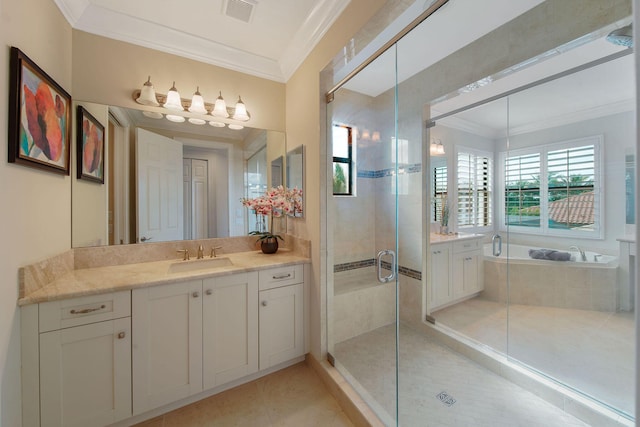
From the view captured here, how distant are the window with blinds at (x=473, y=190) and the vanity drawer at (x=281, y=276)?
1891mm

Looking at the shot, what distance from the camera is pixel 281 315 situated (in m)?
1.84

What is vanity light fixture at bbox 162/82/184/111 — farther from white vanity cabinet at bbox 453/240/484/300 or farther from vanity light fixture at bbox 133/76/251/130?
white vanity cabinet at bbox 453/240/484/300

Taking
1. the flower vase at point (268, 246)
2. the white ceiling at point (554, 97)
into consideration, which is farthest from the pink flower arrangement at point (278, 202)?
the white ceiling at point (554, 97)

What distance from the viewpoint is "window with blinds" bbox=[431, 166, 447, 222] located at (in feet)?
7.93

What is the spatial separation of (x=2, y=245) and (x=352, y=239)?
7.40 ft

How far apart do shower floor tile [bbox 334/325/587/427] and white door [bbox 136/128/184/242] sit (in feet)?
6.07

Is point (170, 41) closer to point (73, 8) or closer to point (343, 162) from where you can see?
point (73, 8)

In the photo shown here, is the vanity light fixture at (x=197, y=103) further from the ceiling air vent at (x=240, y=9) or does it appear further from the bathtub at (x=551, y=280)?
the bathtub at (x=551, y=280)

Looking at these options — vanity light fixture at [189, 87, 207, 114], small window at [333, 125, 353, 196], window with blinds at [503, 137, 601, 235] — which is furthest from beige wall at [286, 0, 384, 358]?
window with blinds at [503, 137, 601, 235]

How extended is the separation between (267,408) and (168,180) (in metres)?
1.93

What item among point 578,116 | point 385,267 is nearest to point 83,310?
point 385,267

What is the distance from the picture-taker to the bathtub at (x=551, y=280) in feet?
5.33

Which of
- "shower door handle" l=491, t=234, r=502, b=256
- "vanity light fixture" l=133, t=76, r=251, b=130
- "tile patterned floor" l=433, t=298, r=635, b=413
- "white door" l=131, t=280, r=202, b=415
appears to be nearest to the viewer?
"white door" l=131, t=280, r=202, b=415

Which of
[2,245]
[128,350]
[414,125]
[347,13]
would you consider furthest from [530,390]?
[2,245]
